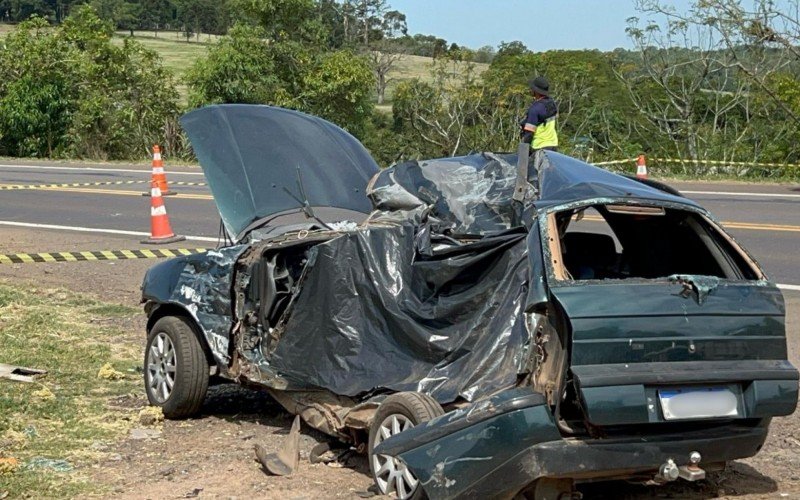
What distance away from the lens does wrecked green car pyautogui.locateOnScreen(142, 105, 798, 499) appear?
4.73 metres

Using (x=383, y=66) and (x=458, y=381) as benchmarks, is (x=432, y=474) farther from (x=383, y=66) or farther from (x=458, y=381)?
(x=383, y=66)

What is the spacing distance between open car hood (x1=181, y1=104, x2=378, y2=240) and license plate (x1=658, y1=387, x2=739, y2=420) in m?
3.07

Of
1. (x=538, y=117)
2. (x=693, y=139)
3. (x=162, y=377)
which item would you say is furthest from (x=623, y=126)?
(x=162, y=377)

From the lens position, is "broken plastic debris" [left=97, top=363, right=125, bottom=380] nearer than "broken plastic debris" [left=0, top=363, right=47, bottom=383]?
No

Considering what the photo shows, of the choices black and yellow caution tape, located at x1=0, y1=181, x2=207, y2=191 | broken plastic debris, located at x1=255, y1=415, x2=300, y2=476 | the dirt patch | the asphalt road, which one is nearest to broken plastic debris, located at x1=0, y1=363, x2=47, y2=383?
the dirt patch

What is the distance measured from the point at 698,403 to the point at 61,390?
4660 mm

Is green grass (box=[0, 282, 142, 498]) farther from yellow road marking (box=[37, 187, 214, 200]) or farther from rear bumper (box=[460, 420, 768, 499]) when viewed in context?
yellow road marking (box=[37, 187, 214, 200])

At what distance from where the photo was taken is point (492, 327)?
5.18 meters

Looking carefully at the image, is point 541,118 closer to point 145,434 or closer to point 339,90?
point 145,434

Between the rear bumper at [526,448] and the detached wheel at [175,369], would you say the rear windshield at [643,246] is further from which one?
the detached wheel at [175,369]

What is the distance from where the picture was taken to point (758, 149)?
2898 centimetres

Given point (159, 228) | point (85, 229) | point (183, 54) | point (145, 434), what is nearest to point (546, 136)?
point (159, 228)

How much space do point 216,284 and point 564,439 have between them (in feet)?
9.20

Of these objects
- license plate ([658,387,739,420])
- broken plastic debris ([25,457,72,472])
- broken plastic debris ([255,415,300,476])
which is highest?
license plate ([658,387,739,420])
